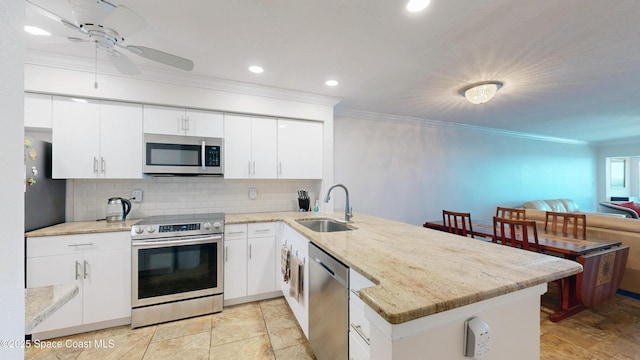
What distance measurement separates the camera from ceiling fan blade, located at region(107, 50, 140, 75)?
5.49ft

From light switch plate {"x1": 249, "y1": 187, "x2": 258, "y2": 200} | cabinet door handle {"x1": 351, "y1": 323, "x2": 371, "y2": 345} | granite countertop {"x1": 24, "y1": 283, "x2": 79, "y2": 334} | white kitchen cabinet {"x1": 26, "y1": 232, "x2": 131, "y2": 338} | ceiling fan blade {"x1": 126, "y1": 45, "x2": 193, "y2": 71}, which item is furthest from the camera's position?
light switch plate {"x1": 249, "y1": 187, "x2": 258, "y2": 200}

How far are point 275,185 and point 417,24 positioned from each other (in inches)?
94.9

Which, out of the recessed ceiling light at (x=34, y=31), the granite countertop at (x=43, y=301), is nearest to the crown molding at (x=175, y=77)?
the recessed ceiling light at (x=34, y=31)

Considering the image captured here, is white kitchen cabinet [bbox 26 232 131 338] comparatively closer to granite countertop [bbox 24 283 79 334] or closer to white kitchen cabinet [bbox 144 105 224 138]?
white kitchen cabinet [bbox 144 105 224 138]

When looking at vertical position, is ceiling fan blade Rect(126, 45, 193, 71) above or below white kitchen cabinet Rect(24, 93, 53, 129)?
above

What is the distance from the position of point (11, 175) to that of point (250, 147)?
97.6 inches

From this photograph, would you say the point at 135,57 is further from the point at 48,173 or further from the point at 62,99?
the point at 48,173

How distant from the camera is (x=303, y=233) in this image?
198 centimetres

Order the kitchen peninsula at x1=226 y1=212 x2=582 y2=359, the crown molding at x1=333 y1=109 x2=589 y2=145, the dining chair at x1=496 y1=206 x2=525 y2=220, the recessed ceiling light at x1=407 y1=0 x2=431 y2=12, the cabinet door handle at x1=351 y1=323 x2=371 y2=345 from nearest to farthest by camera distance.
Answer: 1. the kitchen peninsula at x1=226 y1=212 x2=582 y2=359
2. the cabinet door handle at x1=351 y1=323 x2=371 y2=345
3. the recessed ceiling light at x1=407 y1=0 x2=431 y2=12
4. the dining chair at x1=496 y1=206 x2=525 y2=220
5. the crown molding at x1=333 y1=109 x2=589 y2=145

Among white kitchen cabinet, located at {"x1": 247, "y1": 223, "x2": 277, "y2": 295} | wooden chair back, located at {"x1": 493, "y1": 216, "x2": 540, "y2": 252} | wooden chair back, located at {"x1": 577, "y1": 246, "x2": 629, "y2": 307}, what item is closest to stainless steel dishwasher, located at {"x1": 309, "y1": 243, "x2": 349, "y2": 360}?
white kitchen cabinet, located at {"x1": 247, "y1": 223, "x2": 277, "y2": 295}

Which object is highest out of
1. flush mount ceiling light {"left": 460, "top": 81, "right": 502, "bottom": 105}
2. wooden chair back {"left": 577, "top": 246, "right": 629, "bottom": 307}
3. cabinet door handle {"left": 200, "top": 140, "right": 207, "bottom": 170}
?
flush mount ceiling light {"left": 460, "top": 81, "right": 502, "bottom": 105}

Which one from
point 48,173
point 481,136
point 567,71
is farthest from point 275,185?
point 481,136

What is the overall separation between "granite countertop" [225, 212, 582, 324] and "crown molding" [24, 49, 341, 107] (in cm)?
190

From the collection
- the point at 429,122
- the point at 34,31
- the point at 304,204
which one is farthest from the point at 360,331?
the point at 429,122
